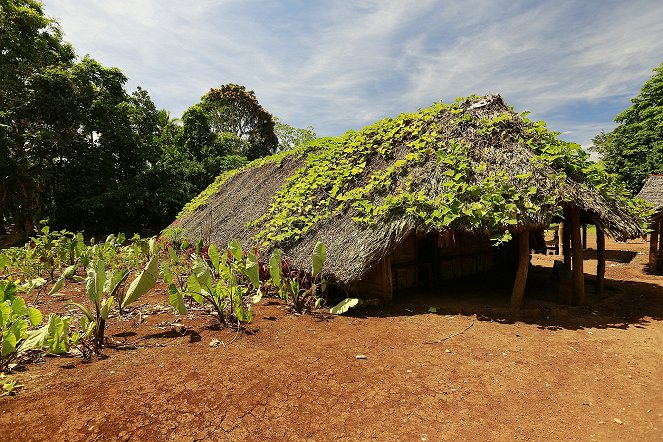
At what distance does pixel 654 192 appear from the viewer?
10.8 meters

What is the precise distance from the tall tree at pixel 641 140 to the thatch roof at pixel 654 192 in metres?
8.53

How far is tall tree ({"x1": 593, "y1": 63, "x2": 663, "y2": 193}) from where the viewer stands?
61.0ft

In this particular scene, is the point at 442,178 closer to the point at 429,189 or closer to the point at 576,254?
the point at 429,189

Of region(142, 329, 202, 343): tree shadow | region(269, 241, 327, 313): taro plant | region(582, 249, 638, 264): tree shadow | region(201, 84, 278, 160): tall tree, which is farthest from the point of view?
region(201, 84, 278, 160): tall tree

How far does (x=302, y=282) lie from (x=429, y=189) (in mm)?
2821

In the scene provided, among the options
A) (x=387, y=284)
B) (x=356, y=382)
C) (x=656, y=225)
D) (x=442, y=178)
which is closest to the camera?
(x=356, y=382)

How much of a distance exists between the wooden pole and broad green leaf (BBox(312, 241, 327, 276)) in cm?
439

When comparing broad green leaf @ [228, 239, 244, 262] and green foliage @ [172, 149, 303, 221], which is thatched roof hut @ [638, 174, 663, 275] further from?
broad green leaf @ [228, 239, 244, 262]

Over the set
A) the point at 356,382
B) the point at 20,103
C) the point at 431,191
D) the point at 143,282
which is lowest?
the point at 356,382

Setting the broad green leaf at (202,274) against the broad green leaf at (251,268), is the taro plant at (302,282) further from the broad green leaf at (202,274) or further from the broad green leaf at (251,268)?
the broad green leaf at (202,274)

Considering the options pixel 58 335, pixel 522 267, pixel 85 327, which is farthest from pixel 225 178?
pixel 522 267

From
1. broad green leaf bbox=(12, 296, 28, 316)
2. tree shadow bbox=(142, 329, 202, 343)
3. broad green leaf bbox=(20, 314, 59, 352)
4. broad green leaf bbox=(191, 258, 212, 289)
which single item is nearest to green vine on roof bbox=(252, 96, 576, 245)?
broad green leaf bbox=(191, 258, 212, 289)

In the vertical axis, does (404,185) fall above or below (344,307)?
above

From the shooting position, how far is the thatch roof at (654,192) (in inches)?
399
